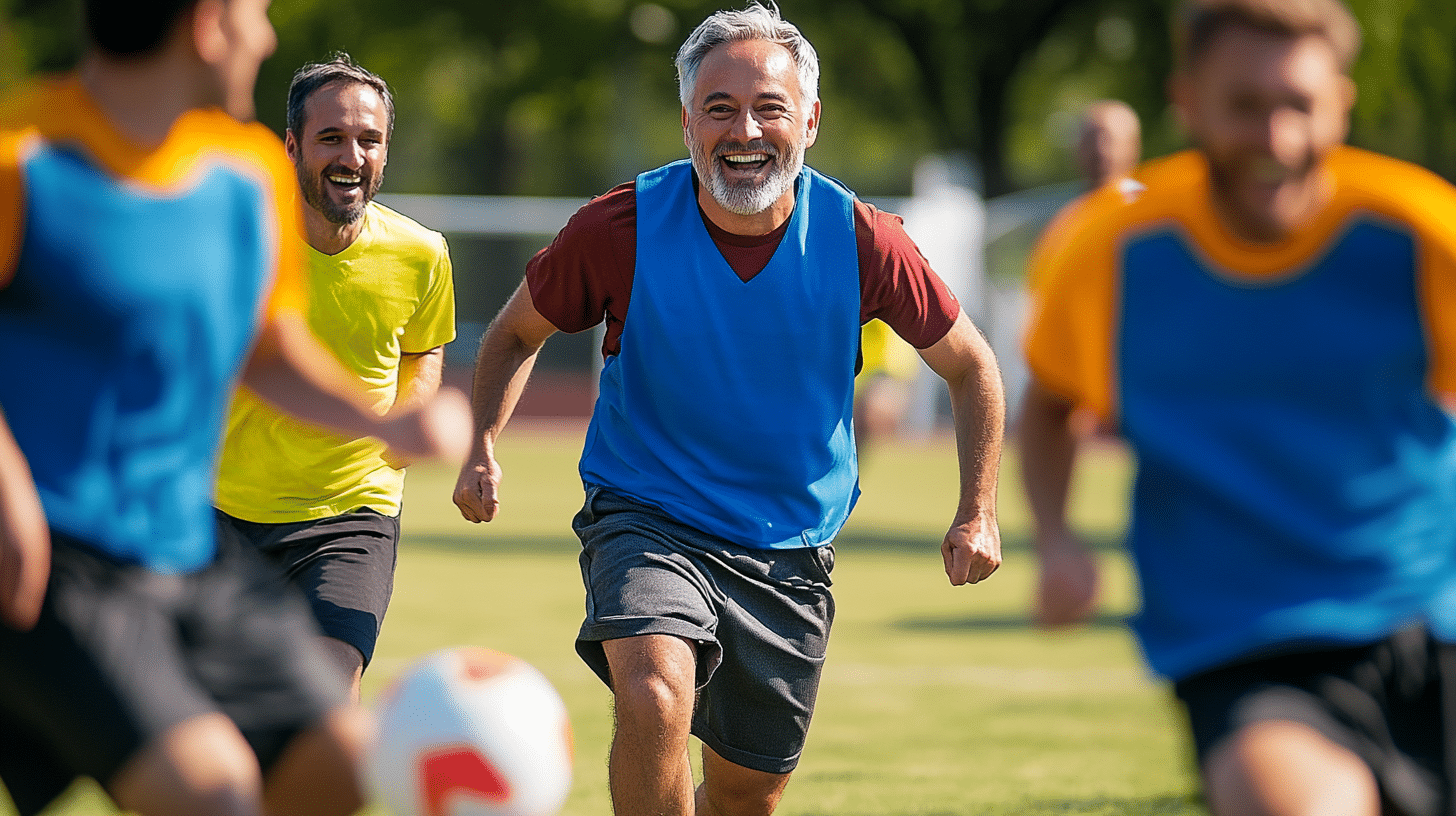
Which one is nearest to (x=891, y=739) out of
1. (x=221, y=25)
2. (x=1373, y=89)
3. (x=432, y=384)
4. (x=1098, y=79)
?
(x=432, y=384)

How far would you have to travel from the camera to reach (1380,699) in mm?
3340

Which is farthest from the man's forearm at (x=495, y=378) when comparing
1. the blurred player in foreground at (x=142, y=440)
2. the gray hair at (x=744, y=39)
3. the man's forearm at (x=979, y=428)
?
the blurred player in foreground at (x=142, y=440)

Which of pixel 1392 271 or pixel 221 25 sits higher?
pixel 221 25

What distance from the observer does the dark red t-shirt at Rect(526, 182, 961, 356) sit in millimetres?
5129

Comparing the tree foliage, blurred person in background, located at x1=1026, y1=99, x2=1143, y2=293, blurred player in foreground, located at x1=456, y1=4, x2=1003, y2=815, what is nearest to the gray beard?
blurred player in foreground, located at x1=456, y1=4, x2=1003, y2=815

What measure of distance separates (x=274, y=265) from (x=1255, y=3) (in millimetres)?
1788

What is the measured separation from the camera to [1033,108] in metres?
42.4

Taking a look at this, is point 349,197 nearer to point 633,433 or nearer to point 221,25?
point 633,433

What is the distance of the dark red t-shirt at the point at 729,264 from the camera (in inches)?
202

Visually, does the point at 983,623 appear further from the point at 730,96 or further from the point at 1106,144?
the point at 730,96

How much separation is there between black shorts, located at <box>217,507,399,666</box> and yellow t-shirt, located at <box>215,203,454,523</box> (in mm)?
33

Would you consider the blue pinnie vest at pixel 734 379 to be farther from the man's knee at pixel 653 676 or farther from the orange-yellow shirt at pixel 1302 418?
the orange-yellow shirt at pixel 1302 418

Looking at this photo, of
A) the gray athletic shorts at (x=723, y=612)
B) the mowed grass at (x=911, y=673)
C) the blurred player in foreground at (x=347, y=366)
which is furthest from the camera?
the mowed grass at (x=911, y=673)

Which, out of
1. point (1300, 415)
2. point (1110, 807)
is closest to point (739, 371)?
point (1300, 415)
